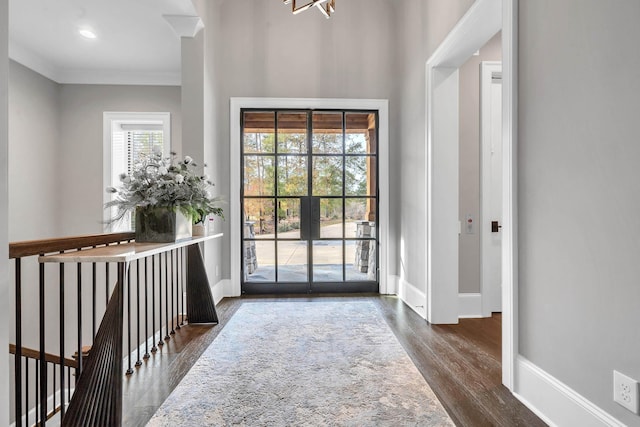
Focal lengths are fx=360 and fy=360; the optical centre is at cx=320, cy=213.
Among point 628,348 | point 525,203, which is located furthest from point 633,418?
point 525,203

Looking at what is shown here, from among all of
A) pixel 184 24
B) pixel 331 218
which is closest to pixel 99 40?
pixel 184 24

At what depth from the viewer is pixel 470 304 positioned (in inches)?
135

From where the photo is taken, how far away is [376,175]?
4289mm

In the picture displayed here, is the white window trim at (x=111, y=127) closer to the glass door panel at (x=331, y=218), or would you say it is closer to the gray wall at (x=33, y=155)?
the gray wall at (x=33, y=155)

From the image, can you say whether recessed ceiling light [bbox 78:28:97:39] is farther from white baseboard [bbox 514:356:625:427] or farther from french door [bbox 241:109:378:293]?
white baseboard [bbox 514:356:625:427]

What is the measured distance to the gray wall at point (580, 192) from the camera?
50.5 inches

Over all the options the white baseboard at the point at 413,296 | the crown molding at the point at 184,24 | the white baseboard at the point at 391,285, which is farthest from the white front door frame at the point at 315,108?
the crown molding at the point at 184,24

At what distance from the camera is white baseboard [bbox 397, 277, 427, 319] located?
11.1 ft

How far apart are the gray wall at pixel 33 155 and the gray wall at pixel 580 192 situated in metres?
5.36

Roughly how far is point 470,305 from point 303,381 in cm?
202

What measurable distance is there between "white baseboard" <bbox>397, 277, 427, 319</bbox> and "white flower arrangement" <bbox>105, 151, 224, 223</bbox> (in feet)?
7.16

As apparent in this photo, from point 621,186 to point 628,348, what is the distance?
577mm

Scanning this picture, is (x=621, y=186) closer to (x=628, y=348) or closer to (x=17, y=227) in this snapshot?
(x=628, y=348)

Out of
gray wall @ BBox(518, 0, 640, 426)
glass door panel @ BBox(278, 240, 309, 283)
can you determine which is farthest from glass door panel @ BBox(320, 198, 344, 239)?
gray wall @ BBox(518, 0, 640, 426)
